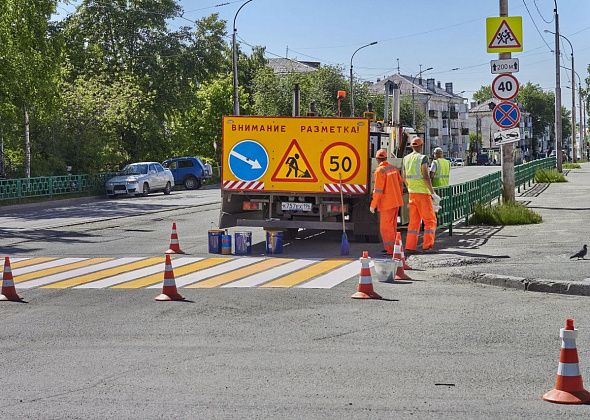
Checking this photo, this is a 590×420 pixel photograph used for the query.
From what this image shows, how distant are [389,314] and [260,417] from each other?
425cm

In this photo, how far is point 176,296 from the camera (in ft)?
37.2

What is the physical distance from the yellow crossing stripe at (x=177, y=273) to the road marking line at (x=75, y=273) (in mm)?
1179

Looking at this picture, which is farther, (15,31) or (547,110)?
(547,110)

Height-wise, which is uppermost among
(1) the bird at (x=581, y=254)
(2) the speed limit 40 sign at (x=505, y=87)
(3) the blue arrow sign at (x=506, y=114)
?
(2) the speed limit 40 sign at (x=505, y=87)

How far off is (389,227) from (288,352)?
7982 millimetres

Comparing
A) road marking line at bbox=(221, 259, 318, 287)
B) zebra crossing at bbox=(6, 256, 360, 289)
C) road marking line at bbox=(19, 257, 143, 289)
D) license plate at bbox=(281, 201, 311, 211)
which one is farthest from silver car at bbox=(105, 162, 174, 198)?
road marking line at bbox=(221, 259, 318, 287)

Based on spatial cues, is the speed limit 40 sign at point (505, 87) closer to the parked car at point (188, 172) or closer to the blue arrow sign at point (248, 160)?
the blue arrow sign at point (248, 160)

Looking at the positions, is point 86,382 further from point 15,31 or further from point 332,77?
point 332,77

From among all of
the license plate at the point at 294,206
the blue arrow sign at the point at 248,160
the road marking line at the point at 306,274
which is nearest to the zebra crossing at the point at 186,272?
the road marking line at the point at 306,274

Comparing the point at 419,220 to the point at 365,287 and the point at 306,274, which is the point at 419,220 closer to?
the point at 306,274

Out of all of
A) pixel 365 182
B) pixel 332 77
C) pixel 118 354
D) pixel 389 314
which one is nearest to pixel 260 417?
pixel 118 354

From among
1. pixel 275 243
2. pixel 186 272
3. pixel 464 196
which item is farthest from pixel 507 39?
pixel 186 272

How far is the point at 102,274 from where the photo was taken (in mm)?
14234

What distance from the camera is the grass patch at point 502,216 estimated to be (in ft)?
70.2
